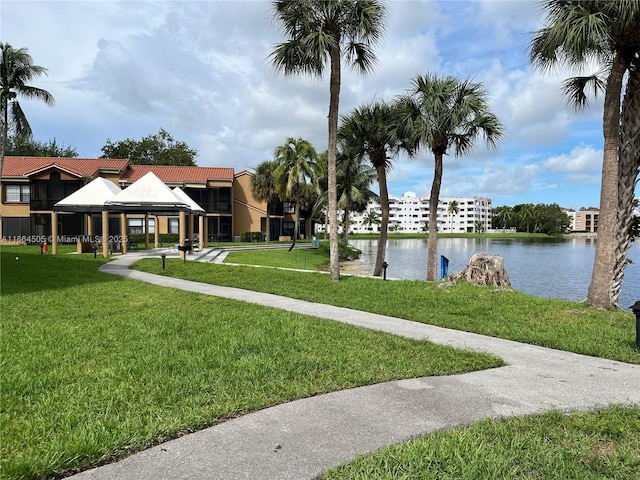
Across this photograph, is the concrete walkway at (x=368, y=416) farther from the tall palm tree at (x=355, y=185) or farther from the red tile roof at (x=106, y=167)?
the red tile roof at (x=106, y=167)

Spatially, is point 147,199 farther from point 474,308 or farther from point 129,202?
point 474,308

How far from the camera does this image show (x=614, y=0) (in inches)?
320

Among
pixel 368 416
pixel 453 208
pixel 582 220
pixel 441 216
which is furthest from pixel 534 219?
pixel 368 416

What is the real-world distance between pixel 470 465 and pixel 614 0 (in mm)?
9067

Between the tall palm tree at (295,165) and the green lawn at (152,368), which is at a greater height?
the tall palm tree at (295,165)

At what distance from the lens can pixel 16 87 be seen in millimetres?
27016

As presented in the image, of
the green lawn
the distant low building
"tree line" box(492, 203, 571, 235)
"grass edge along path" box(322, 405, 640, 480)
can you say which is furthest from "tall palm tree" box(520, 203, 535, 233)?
"grass edge along path" box(322, 405, 640, 480)

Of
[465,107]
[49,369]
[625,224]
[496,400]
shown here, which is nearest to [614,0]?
[625,224]

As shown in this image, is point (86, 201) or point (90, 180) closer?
point (86, 201)

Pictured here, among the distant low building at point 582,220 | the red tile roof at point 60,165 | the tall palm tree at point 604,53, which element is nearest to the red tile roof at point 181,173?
the red tile roof at point 60,165

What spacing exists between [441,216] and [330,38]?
545ft

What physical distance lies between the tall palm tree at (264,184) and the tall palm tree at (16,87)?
65.8 feet

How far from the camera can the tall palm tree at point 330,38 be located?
12531mm

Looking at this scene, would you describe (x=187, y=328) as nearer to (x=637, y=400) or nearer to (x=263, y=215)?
(x=637, y=400)
